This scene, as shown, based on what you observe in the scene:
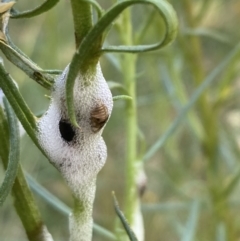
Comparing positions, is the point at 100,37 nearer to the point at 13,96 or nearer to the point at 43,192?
the point at 13,96

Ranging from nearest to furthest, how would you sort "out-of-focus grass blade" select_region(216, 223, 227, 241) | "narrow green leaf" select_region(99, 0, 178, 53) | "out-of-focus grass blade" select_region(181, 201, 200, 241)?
"narrow green leaf" select_region(99, 0, 178, 53) → "out-of-focus grass blade" select_region(181, 201, 200, 241) → "out-of-focus grass blade" select_region(216, 223, 227, 241)

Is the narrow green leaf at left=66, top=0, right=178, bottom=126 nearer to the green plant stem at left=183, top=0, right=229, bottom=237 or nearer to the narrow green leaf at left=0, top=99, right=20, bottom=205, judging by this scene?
the narrow green leaf at left=0, top=99, right=20, bottom=205

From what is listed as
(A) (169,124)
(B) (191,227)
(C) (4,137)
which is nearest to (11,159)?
(C) (4,137)

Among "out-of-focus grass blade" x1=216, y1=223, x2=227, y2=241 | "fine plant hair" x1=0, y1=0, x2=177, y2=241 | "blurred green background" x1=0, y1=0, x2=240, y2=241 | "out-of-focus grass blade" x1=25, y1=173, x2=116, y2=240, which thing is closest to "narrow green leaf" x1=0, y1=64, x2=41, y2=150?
"fine plant hair" x1=0, y1=0, x2=177, y2=241

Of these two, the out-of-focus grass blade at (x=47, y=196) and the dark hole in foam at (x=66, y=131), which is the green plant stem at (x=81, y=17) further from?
the out-of-focus grass blade at (x=47, y=196)

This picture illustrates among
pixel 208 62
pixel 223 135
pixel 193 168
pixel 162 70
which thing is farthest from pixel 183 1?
pixel 208 62

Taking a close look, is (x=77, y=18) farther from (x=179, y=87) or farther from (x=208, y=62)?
(x=208, y=62)
